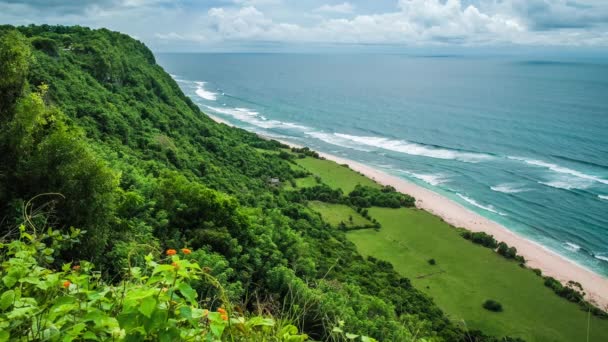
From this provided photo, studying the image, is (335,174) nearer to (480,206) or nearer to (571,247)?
(480,206)

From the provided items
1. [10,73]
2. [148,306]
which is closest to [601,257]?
[10,73]

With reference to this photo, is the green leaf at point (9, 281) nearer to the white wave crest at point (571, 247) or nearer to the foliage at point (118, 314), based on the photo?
the foliage at point (118, 314)

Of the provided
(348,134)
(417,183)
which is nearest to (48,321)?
(417,183)

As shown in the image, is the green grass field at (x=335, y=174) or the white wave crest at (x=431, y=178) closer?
the green grass field at (x=335, y=174)

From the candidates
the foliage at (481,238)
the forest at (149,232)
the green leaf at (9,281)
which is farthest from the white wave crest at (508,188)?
the green leaf at (9,281)

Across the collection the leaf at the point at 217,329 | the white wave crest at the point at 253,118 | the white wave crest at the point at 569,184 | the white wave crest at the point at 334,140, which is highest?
the leaf at the point at 217,329

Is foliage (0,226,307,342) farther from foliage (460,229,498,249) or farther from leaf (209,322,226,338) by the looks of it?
foliage (460,229,498,249)

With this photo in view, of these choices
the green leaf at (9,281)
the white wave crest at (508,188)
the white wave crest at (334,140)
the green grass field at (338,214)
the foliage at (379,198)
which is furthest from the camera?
the white wave crest at (334,140)
